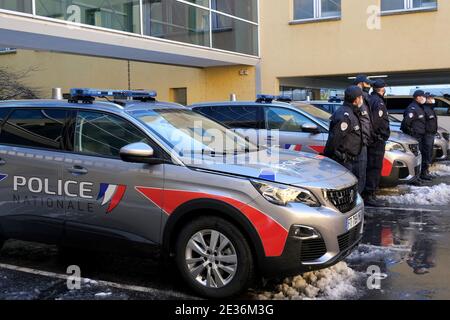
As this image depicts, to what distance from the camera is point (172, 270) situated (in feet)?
17.1

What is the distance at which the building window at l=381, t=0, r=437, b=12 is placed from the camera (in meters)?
14.6

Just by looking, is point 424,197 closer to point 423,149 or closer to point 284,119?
point 423,149

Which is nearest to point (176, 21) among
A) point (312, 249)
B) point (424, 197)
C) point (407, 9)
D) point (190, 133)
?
point (407, 9)

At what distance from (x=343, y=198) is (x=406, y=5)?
39.3ft

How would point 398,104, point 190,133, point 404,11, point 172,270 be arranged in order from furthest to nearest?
point 398,104 → point 404,11 → point 172,270 → point 190,133

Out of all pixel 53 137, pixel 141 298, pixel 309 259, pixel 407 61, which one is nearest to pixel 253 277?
pixel 309 259

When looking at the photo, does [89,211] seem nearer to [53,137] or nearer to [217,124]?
[53,137]

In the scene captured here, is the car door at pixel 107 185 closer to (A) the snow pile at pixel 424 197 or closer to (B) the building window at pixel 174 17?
(A) the snow pile at pixel 424 197

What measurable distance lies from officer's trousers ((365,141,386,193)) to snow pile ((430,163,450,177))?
13.6 ft

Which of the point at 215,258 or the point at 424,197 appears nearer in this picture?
the point at 215,258

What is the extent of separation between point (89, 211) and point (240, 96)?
12500 mm

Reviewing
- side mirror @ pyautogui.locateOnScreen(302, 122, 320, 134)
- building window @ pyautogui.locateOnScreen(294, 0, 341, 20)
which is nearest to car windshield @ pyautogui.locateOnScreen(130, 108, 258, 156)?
side mirror @ pyautogui.locateOnScreen(302, 122, 320, 134)

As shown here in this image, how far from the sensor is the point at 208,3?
15.3 metres
